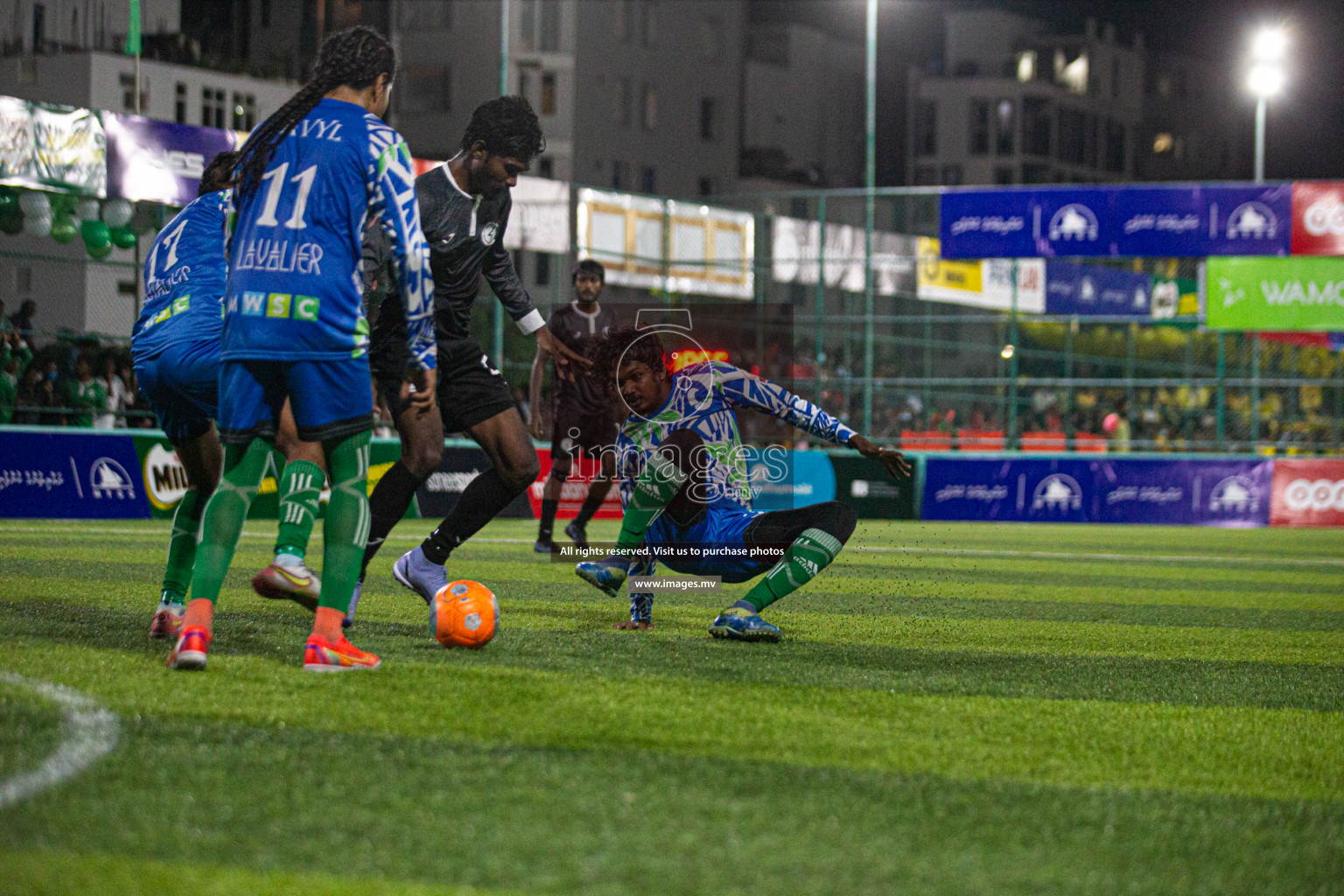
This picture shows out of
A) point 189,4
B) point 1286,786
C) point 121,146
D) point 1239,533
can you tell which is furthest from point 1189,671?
Result: point 189,4

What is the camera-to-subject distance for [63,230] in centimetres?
1603

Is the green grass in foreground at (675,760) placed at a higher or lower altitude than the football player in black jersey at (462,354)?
lower

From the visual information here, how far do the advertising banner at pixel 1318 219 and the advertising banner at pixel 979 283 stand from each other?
816 centimetres

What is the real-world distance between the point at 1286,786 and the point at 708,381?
3.02 m

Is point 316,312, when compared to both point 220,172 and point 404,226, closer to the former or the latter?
point 404,226

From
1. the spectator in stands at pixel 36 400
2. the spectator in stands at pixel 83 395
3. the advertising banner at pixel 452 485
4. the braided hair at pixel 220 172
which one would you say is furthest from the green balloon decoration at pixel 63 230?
the braided hair at pixel 220 172

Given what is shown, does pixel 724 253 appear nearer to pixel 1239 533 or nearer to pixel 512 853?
pixel 1239 533

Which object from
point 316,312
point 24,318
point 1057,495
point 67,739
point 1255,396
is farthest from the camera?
point 1255,396

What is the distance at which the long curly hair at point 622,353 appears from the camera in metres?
5.91

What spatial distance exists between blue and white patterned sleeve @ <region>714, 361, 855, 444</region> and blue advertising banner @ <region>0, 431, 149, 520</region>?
35.9 feet

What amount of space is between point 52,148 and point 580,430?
752cm

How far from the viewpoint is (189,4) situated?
5103cm

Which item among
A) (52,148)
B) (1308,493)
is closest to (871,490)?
(1308,493)

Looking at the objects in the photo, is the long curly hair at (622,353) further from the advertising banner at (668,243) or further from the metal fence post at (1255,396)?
the metal fence post at (1255,396)
